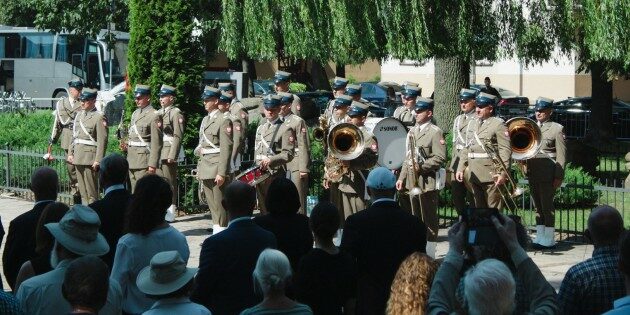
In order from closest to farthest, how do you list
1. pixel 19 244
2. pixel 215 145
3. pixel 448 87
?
pixel 19 244, pixel 215 145, pixel 448 87

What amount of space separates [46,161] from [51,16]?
17669 mm

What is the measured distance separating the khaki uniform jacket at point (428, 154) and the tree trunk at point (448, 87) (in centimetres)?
840

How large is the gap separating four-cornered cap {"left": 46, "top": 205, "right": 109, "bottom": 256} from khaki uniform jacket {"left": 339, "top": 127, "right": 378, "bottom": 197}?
686 cm

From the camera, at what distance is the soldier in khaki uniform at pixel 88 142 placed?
1545 centimetres

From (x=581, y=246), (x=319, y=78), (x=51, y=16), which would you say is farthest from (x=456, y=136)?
(x=319, y=78)

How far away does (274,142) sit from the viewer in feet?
46.3

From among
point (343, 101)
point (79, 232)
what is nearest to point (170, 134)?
point (343, 101)

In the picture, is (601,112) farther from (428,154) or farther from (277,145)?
(428,154)

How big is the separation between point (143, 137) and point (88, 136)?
840mm

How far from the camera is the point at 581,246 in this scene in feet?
47.1

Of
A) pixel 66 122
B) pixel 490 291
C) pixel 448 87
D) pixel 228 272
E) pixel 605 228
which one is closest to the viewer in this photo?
pixel 490 291

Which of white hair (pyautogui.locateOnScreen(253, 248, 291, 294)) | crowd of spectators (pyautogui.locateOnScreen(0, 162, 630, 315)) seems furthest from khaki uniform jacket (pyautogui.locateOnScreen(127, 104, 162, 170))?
white hair (pyautogui.locateOnScreen(253, 248, 291, 294))

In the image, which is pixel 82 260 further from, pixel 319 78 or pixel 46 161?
pixel 319 78

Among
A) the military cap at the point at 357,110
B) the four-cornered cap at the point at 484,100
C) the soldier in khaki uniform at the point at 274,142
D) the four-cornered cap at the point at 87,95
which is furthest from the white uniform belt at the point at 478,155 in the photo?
the four-cornered cap at the point at 87,95
